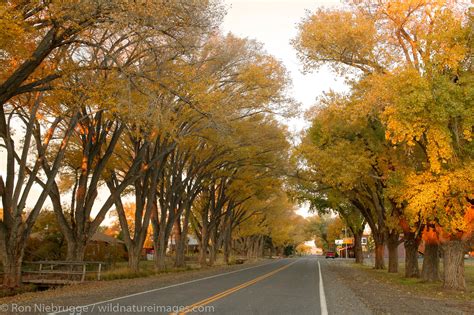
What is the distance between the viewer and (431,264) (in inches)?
907

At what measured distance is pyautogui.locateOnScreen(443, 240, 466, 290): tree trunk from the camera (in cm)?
1842

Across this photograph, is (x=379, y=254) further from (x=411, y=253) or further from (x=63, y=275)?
(x=63, y=275)

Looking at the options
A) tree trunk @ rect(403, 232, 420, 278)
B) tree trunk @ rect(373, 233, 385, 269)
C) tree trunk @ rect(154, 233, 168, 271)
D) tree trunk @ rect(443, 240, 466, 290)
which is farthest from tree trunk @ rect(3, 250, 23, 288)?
tree trunk @ rect(373, 233, 385, 269)

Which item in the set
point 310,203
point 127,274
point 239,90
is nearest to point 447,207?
point 239,90

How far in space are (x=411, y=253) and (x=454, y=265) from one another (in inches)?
317

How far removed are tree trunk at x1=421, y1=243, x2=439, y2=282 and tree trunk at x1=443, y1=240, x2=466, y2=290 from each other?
4.13 m

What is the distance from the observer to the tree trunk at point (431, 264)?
74.8ft

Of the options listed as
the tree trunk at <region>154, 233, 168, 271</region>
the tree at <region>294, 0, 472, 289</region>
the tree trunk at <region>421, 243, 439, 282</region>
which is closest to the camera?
the tree at <region>294, 0, 472, 289</region>

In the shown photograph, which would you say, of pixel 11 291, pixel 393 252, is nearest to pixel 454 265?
pixel 393 252

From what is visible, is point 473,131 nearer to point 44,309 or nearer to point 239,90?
point 239,90

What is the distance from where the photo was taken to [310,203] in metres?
37.9

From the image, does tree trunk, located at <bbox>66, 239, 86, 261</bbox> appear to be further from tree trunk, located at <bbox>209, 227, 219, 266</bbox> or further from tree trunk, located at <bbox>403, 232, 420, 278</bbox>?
tree trunk, located at <bbox>209, 227, 219, 266</bbox>

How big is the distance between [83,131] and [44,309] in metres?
12.7

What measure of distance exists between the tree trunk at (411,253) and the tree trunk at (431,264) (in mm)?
2592
